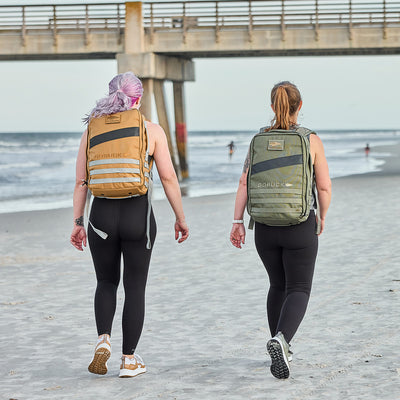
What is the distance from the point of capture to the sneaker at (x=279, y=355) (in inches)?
173

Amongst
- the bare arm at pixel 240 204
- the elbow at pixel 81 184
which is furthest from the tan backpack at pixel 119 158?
the bare arm at pixel 240 204

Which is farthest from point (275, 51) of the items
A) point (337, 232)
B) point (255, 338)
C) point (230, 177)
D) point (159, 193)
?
point (255, 338)

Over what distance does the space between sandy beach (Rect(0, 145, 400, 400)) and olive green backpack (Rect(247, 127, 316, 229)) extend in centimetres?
91

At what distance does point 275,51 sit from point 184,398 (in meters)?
23.8

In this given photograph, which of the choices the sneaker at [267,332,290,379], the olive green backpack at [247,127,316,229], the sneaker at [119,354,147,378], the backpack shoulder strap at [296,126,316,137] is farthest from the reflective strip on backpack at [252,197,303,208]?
the sneaker at [119,354,147,378]

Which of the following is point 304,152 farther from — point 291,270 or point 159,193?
point 159,193

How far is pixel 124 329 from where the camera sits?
15.4ft

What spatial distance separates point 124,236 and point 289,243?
89 cm

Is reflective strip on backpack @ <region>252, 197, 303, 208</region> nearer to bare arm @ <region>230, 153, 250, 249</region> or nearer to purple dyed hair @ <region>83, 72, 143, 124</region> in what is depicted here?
bare arm @ <region>230, 153, 250, 249</region>

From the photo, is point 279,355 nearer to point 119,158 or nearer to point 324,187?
point 324,187

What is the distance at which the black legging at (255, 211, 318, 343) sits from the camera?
4.53 m

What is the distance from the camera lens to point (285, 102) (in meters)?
4.52

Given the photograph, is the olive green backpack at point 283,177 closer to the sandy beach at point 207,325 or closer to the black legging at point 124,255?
the black legging at point 124,255

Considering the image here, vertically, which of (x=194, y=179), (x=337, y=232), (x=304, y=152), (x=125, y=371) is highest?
(x=304, y=152)
